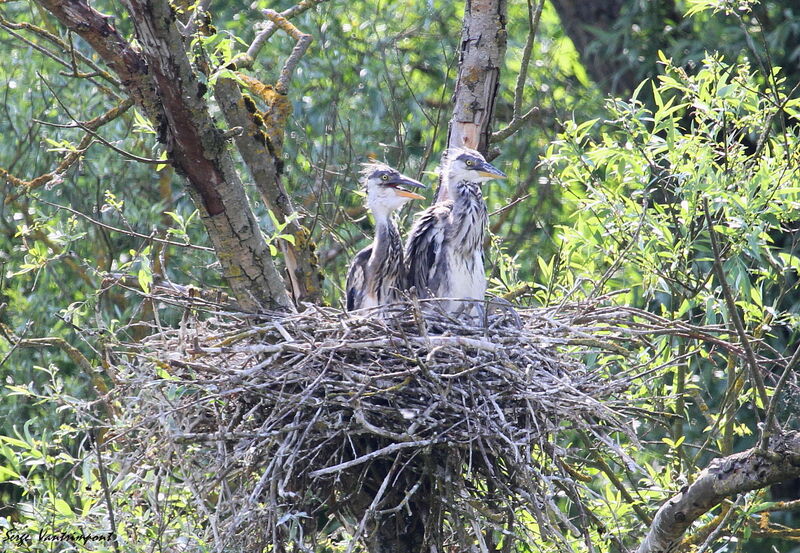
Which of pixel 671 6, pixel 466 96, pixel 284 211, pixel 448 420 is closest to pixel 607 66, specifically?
pixel 671 6

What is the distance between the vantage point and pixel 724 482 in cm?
323

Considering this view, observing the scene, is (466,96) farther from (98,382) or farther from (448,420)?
(98,382)

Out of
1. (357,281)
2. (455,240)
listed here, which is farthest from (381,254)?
(455,240)

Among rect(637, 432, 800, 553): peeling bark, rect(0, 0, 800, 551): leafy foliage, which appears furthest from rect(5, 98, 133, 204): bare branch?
rect(637, 432, 800, 553): peeling bark

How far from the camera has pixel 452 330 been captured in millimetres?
3877

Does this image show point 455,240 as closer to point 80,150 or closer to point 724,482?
point 80,150

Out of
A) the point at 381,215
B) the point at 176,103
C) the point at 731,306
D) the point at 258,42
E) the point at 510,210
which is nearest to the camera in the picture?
the point at 731,306

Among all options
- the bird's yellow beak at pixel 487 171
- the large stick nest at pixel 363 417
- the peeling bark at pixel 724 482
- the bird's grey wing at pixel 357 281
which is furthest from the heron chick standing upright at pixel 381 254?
the peeling bark at pixel 724 482

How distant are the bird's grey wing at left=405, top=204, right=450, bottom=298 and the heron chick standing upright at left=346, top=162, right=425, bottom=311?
0.16 feet

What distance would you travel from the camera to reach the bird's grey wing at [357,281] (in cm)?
451

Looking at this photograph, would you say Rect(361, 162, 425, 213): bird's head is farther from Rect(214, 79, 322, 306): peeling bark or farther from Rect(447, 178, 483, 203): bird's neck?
Rect(214, 79, 322, 306): peeling bark

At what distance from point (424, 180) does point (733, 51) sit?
7.38 feet

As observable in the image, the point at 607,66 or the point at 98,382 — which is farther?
the point at 607,66

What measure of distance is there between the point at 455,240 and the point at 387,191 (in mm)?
387
